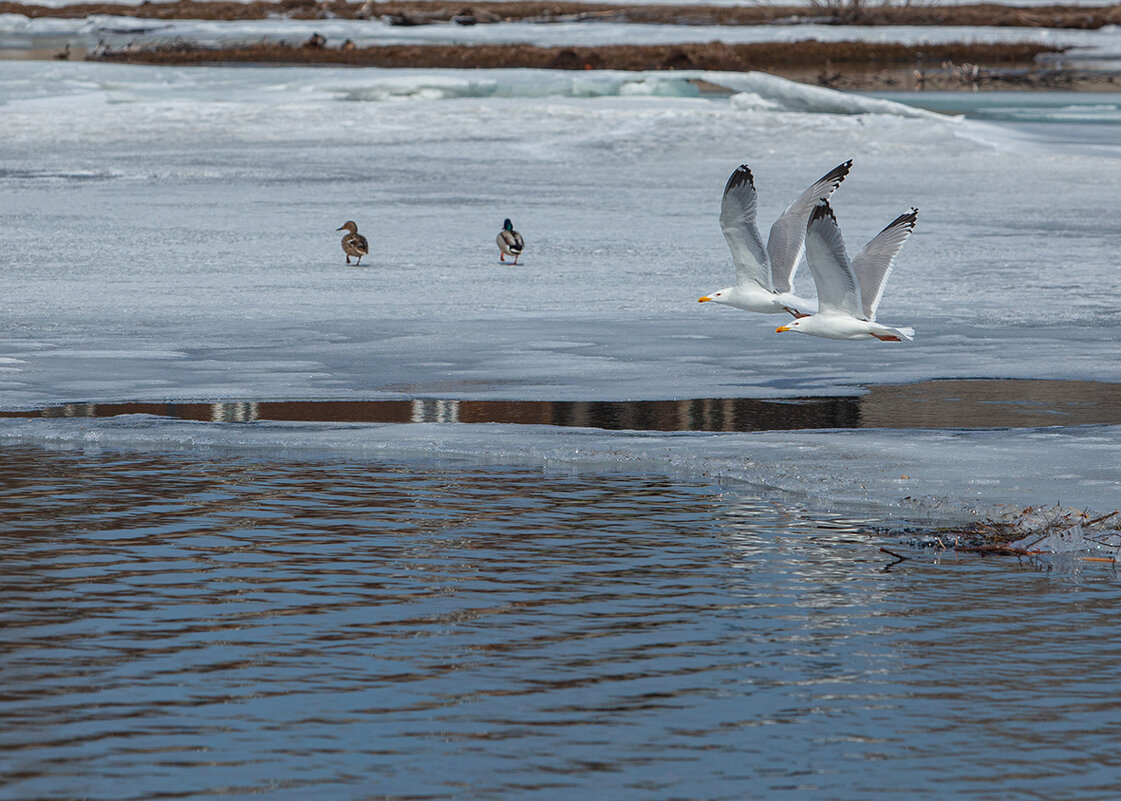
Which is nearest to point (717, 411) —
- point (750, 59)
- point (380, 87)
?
point (380, 87)

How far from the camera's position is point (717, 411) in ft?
33.7

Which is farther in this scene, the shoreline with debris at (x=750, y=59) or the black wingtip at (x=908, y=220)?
the shoreline with debris at (x=750, y=59)

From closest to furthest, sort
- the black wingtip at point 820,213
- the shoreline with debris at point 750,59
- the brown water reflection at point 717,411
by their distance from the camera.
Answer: the brown water reflection at point 717,411, the black wingtip at point 820,213, the shoreline with debris at point 750,59

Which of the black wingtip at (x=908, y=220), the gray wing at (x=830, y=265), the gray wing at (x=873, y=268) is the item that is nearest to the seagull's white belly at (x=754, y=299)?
the gray wing at (x=830, y=265)

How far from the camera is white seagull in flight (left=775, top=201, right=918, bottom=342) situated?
34.3ft

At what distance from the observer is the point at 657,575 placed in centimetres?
685

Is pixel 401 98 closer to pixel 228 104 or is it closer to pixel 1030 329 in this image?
pixel 228 104

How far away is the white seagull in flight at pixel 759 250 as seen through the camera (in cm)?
1145

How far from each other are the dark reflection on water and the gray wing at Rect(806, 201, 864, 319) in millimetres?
2546

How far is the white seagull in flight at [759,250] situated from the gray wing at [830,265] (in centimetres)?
67

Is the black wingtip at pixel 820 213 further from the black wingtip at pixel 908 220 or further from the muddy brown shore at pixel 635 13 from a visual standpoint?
the muddy brown shore at pixel 635 13

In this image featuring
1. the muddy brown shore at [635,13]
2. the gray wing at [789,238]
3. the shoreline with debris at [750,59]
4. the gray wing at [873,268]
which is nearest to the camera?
the gray wing at [873,268]

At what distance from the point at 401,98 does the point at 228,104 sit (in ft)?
12.4

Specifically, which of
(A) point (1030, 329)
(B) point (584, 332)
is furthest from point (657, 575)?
(A) point (1030, 329)
